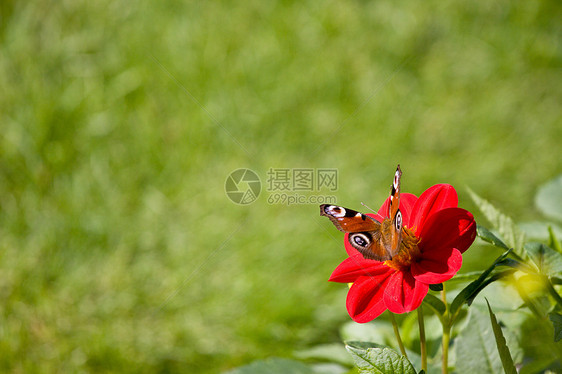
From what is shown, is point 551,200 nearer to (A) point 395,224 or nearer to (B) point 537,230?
(B) point 537,230

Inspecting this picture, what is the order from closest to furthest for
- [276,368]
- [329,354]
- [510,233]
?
[510,233] < [276,368] < [329,354]

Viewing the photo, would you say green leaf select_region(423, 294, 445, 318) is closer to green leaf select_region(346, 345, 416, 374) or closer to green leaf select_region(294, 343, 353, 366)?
green leaf select_region(346, 345, 416, 374)

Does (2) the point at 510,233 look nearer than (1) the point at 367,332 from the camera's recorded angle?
Yes

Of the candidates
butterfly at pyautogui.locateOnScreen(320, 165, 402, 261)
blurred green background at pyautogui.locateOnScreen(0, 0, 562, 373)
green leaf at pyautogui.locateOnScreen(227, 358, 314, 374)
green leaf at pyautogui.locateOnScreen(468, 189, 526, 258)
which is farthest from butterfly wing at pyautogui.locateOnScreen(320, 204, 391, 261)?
blurred green background at pyautogui.locateOnScreen(0, 0, 562, 373)

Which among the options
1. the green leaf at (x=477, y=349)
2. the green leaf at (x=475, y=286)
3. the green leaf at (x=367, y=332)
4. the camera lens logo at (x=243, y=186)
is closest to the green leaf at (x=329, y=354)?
the green leaf at (x=367, y=332)

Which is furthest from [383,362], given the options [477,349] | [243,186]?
[243,186]

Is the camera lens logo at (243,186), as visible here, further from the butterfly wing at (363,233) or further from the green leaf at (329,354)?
the butterfly wing at (363,233)
